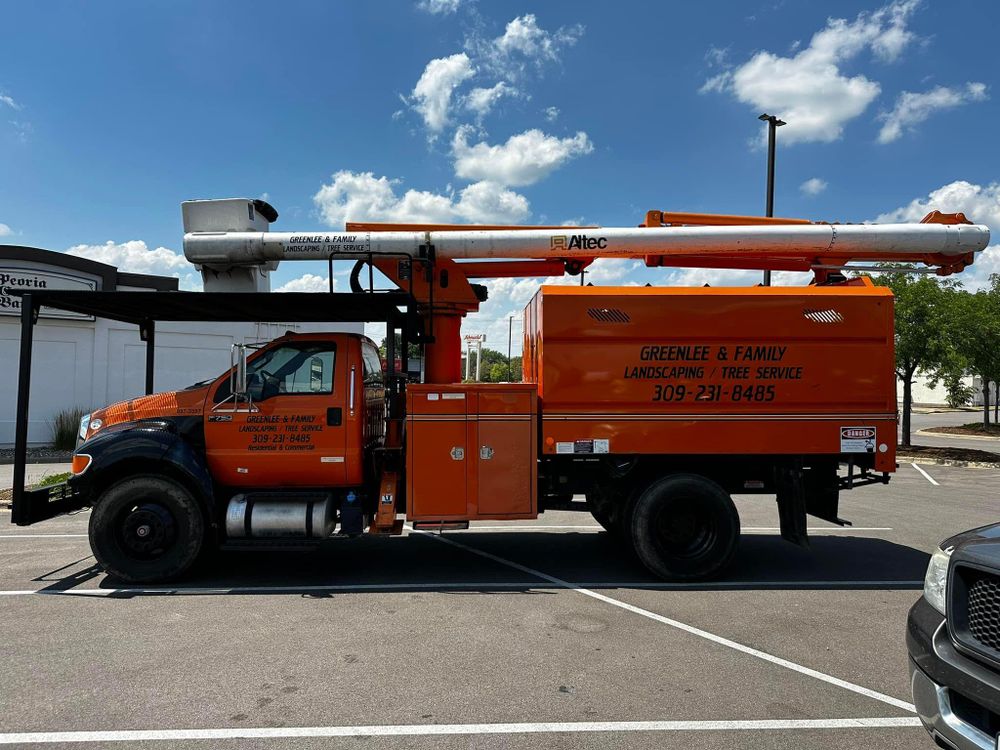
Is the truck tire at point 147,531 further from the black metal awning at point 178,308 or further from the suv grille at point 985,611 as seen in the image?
the suv grille at point 985,611

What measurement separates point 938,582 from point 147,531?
6.14 m

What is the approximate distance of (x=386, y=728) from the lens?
3545 mm

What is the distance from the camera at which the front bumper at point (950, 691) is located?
8.21 feet

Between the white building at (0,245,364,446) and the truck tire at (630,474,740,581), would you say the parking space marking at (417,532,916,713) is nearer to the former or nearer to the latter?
the truck tire at (630,474,740,581)

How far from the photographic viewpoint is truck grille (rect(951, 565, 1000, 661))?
2.68m

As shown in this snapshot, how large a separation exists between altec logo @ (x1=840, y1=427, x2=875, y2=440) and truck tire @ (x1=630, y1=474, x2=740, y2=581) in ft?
4.36

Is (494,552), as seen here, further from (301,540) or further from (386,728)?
(386,728)

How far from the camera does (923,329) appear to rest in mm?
18047

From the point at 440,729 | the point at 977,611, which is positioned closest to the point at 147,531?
the point at 440,729

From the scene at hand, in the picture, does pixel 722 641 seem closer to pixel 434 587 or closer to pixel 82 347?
pixel 434 587

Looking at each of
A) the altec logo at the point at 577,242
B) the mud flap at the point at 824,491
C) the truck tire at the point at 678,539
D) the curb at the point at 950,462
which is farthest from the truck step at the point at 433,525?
the curb at the point at 950,462

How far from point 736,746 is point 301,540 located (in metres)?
4.16

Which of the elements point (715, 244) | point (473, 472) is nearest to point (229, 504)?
point (473, 472)

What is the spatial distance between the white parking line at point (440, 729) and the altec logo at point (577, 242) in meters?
4.76
